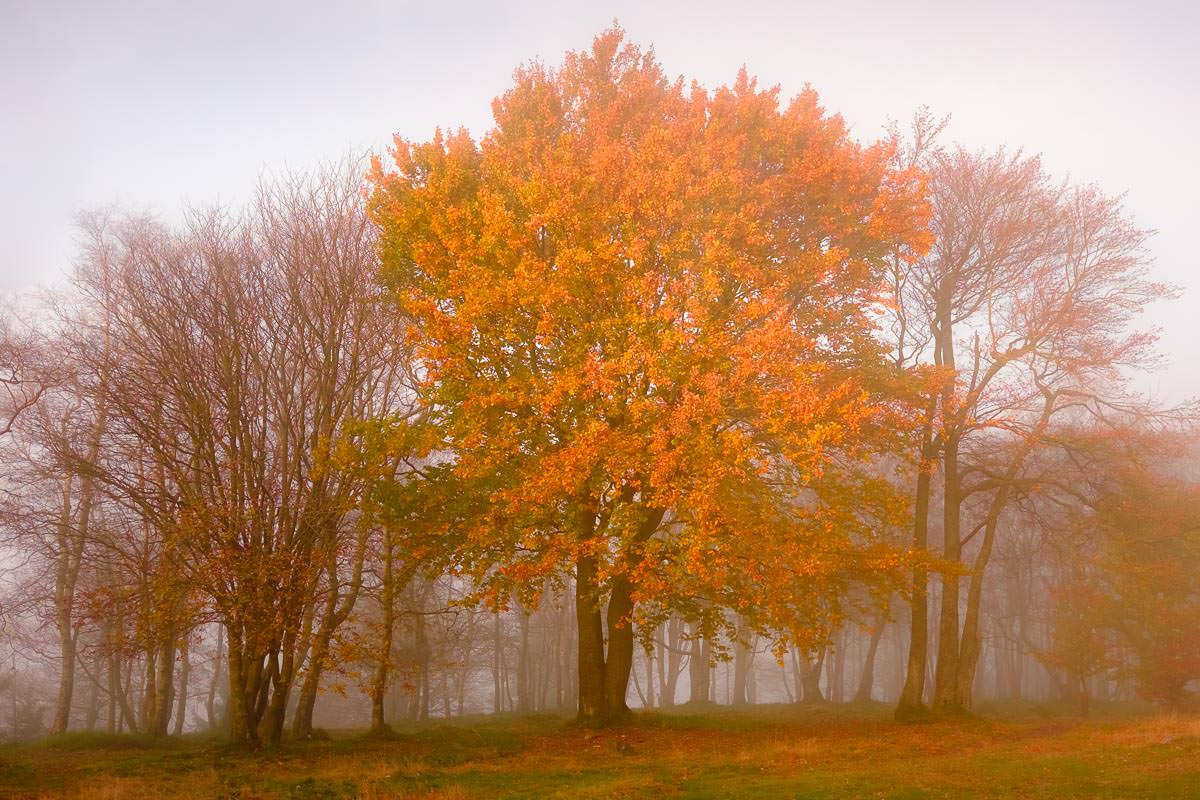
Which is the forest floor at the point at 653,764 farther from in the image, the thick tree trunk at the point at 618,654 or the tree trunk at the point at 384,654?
the tree trunk at the point at 384,654

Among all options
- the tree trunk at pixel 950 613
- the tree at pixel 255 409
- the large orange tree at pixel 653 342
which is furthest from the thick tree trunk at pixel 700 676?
the tree at pixel 255 409

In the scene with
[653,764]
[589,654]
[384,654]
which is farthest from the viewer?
[589,654]

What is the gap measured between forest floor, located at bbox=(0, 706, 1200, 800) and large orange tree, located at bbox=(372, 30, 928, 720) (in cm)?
270

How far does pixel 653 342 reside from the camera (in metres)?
15.7

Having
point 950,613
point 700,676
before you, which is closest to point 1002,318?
point 950,613

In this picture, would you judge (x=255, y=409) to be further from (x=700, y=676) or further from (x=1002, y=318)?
(x=700, y=676)

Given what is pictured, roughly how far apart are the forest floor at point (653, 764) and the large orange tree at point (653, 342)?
2.70 m

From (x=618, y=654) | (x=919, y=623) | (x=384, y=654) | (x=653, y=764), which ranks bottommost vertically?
(x=653, y=764)

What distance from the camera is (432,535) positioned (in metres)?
17.8

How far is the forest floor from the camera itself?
11227 millimetres

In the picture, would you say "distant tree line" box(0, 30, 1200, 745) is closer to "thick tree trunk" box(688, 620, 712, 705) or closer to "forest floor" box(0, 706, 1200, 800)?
"forest floor" box(0, 706, 1200, 800)

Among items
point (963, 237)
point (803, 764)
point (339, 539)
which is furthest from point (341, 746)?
point (963, 237)

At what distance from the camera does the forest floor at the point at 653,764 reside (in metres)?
11.2

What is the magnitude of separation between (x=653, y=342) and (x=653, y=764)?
775 centimetres
